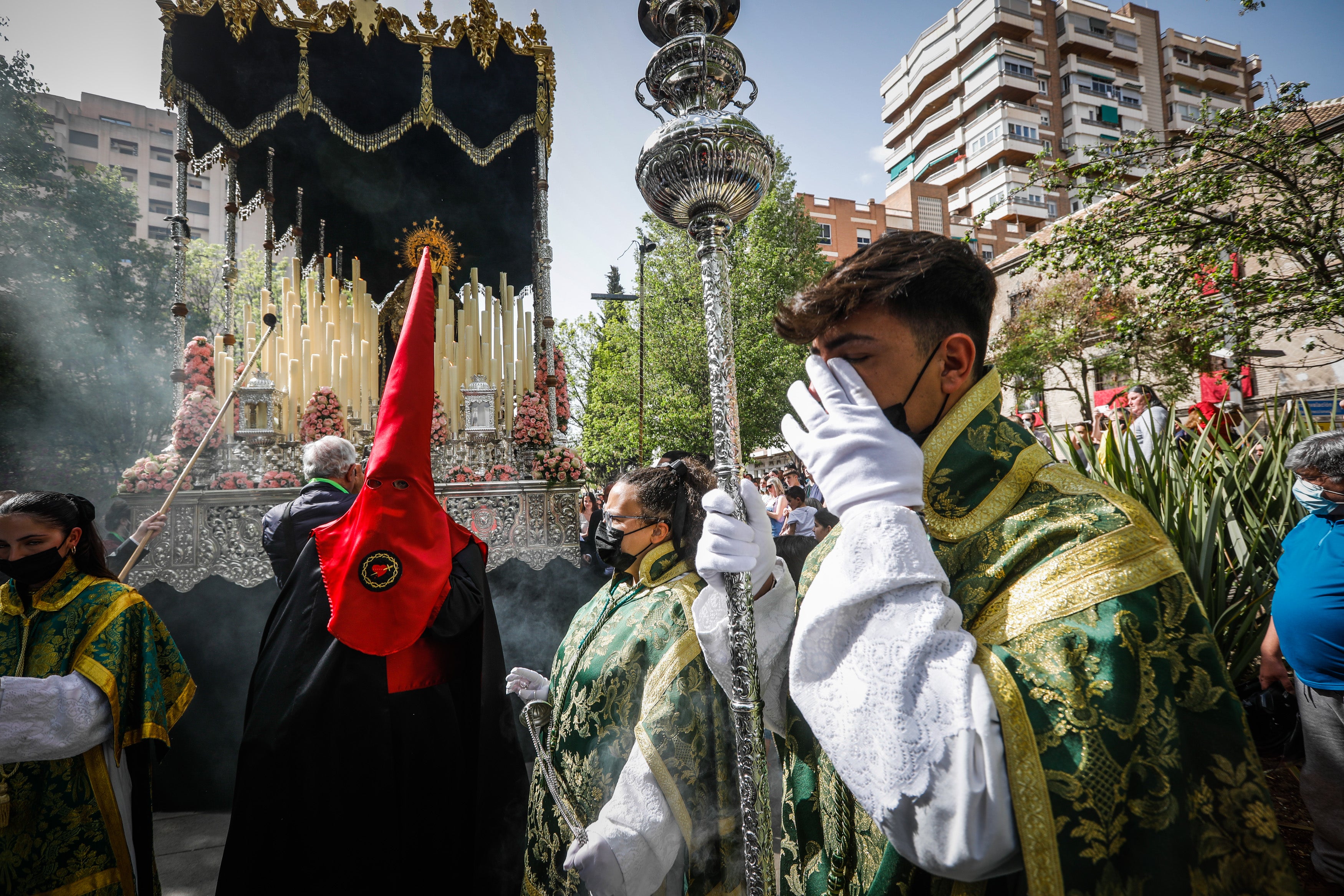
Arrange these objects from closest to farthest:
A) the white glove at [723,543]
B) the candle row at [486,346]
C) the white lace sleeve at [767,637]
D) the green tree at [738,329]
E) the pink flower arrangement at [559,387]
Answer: the white glove at [723,543]
the white lace sleeve at [767,637]
the candle row at [486,346]
the pink flower arrangement at [559,387]
the green tree at [738,329]

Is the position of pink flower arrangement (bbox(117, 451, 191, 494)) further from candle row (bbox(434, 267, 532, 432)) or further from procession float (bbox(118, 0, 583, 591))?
candle row (bbox(434, 267, 532, 432))

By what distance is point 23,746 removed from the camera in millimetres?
2375

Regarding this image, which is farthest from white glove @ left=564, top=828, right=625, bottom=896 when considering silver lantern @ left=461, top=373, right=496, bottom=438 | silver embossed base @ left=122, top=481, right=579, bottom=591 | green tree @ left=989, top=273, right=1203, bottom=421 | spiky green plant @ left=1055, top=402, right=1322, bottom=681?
green tree @ left=989, top=273, right=1203, bottom=421

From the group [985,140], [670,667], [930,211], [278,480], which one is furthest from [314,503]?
[985,140]

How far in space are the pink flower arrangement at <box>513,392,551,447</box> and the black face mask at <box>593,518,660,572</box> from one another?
184 inches

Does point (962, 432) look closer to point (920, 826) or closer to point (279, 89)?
point (920, 826)

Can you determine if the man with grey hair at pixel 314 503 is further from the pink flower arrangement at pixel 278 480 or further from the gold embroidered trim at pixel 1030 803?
the gold embroidered trim at pixel 1030 803

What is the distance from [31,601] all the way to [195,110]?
6349 mm

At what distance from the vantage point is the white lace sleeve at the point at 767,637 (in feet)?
5.23

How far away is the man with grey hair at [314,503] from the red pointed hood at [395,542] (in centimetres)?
81

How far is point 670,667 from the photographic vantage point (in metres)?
2.04

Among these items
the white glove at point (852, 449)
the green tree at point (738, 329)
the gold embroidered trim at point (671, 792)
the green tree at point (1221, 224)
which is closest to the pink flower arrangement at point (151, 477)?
the gold embroidered trim at point (671, 792)

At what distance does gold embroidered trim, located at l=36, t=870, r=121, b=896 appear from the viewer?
2.46 m

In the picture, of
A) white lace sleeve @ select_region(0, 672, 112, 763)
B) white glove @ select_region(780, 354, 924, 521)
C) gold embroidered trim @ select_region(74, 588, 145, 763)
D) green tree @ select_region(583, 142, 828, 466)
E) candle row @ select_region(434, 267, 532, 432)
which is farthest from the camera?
green tree @ select_region(583, 142, 828, 466)
